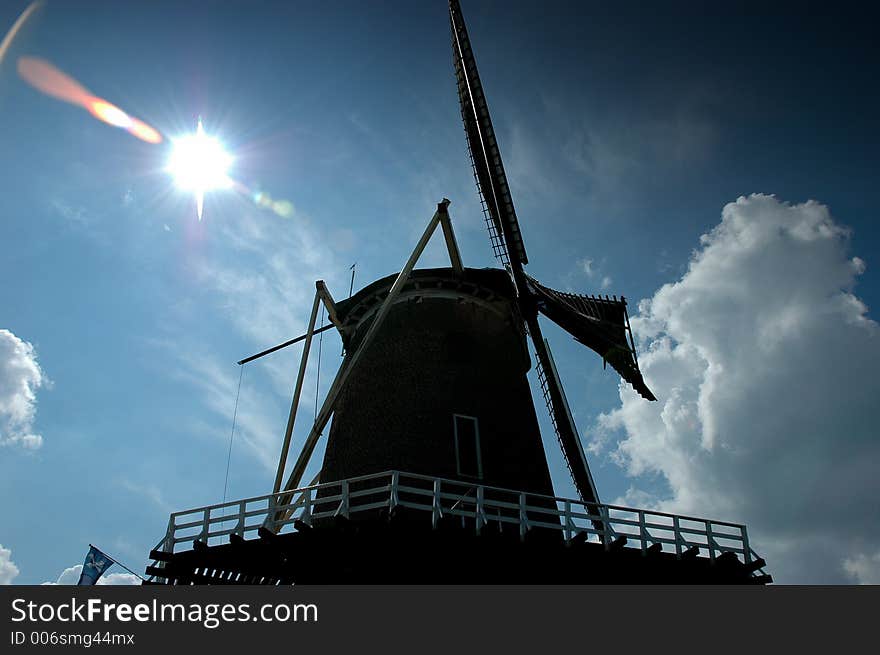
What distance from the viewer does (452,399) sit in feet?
53.0

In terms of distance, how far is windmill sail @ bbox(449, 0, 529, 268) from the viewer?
21438 mm

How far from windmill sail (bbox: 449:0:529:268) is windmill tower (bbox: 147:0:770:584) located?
0.05 m

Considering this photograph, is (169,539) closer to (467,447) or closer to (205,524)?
(205,524)

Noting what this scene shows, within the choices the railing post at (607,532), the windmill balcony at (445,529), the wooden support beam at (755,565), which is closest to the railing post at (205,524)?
the windmill balcony at (445,529)

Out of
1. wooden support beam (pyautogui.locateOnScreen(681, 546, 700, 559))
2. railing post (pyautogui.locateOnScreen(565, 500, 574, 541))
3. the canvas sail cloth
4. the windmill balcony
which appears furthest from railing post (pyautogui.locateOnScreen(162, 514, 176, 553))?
the canvas sail cloth

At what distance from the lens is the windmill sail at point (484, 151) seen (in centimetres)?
2144

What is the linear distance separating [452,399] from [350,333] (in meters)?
5.12

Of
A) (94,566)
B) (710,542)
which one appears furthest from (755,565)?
(94,566)

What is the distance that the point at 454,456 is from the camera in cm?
1521
